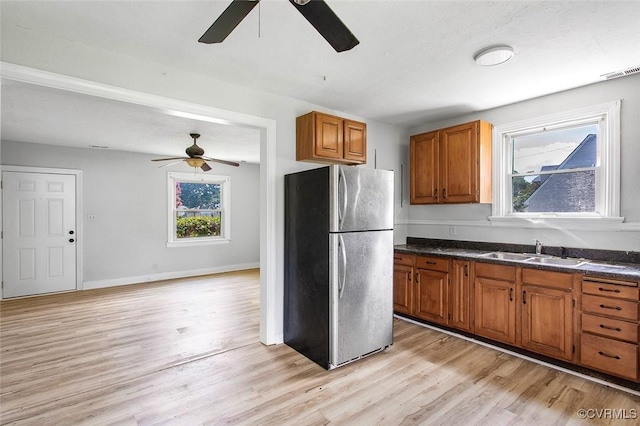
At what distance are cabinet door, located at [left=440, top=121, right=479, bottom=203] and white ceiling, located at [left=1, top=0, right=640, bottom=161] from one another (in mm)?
367

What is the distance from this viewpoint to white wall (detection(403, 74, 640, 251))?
2803 mm

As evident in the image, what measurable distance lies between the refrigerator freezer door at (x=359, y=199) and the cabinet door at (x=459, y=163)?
113 centimetres

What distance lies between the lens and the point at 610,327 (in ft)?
7.90

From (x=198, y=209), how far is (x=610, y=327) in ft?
22.0

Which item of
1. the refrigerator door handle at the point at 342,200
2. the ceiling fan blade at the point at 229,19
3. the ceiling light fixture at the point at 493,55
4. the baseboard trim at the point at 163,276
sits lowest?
the baseboard trim at the point at 163,276

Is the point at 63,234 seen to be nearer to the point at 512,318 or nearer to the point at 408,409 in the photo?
the point at 408,409

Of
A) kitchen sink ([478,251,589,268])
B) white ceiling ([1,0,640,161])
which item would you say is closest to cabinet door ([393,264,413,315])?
kitchen sink ([478,251,589,268])

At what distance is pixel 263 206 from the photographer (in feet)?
10.6

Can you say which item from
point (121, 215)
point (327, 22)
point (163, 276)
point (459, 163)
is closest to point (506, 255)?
point (459, 163)

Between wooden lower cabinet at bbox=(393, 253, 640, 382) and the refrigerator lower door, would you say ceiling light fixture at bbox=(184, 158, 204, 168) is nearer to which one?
the refrigerator lower door

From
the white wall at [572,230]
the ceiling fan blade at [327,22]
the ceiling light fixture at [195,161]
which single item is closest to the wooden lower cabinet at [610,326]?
the white wall at [572,230]

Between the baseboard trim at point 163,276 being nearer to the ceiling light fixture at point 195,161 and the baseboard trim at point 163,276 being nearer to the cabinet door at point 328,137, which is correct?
the ceiling light fixture at point 195,161

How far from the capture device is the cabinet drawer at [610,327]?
2310 millimetres

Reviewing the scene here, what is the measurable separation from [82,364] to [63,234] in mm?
3614
